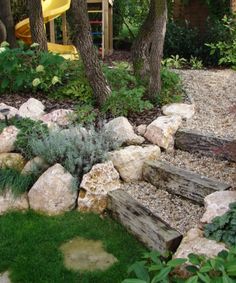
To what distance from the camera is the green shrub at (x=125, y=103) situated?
15.0 feet

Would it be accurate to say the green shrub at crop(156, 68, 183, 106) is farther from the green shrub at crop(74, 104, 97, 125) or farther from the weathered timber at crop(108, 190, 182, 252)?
the weathered timber at crop(108, 190, 182, 252)

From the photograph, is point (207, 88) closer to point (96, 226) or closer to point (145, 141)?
point (145, 141)

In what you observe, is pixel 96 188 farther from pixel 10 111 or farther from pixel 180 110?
pixel 10 111

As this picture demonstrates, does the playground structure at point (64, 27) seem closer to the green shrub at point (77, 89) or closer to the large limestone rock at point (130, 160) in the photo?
the green shrub at point (77, 89)

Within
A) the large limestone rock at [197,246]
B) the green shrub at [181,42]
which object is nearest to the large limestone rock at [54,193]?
the large limestone rock at [197,246]

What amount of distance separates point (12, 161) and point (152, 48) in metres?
2.09

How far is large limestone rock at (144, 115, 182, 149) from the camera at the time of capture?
4.14 metres

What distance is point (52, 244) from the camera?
10.7ft

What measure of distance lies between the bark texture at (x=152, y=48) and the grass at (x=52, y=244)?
1988 mm

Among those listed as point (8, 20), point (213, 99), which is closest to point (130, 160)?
point (213, 99)

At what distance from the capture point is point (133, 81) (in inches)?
205

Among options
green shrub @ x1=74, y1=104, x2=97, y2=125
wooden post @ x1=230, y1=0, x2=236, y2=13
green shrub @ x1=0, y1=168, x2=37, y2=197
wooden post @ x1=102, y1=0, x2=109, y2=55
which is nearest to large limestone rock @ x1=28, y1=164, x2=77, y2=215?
green shrub @ x1=0, y1=168, x2=37, y2=197

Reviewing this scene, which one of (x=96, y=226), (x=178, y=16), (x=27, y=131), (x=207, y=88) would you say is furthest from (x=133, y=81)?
(x=178, y=16)

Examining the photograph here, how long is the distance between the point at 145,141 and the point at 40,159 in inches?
41.9
